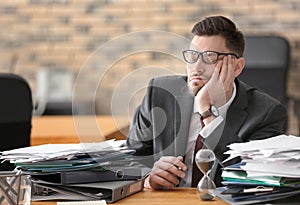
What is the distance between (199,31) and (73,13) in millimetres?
3425

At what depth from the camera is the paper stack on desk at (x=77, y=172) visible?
2.10 m

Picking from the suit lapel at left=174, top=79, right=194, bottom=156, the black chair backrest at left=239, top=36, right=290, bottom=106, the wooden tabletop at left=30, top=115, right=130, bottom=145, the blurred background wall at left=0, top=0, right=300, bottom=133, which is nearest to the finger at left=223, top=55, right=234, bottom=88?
the suit lapel at left=174, top=79, right=194, bottom=156

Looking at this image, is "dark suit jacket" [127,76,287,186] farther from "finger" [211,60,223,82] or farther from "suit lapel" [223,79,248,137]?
"finger" [211,60,223,82]

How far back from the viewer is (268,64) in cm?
541

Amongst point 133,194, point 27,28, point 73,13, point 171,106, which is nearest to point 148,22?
point 73,13

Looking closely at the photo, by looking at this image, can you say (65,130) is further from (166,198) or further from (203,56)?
(166,198)

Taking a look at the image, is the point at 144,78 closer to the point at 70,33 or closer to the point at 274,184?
the point at 274,184

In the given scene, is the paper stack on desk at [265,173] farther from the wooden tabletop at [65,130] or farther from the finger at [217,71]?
the finger at [217,71]

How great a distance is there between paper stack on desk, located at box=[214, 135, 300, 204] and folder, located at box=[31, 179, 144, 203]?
0.99 feet

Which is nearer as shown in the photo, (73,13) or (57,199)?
(57,199)

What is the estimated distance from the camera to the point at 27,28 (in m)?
6.16

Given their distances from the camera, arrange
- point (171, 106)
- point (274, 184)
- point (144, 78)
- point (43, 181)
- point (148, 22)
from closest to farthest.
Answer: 1. point (274, 184)
2. point (43, 181)
3. point (144, 78)
4. point (171, 106)
5. point (148, 22)

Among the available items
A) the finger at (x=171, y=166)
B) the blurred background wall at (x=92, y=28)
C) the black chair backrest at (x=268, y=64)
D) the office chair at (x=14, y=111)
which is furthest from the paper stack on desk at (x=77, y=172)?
the blurred background wall at (x=92, y=28)

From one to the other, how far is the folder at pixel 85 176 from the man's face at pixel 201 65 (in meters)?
0.54
